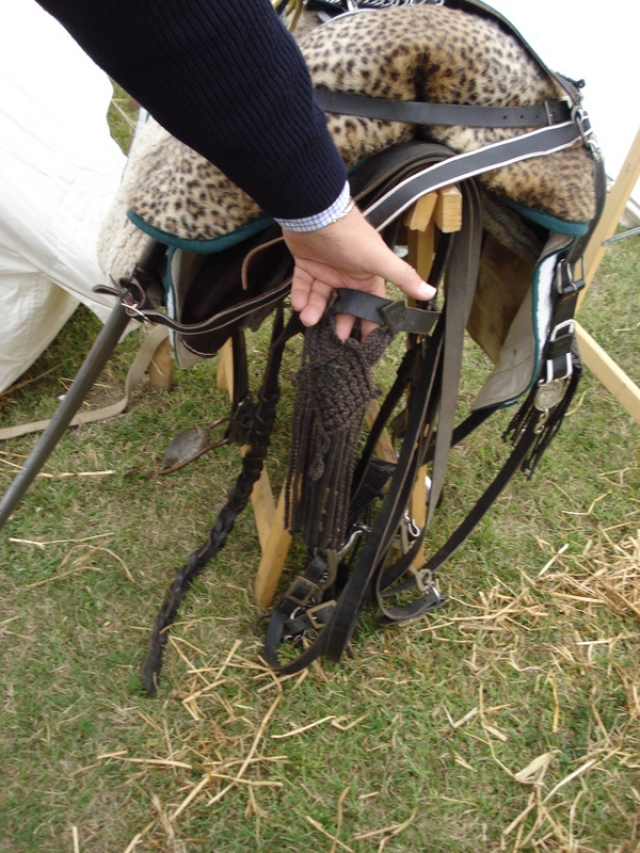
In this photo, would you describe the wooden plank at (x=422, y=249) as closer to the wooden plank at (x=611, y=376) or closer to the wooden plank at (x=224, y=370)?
the wooden plank at (x=224, y=370)

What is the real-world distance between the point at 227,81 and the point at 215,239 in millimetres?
279

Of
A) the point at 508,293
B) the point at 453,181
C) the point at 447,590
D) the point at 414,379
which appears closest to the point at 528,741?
the point at 447,590

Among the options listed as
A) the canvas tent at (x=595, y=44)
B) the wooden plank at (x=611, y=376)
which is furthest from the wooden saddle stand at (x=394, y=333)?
the canvas tent at (x=595, y=44)

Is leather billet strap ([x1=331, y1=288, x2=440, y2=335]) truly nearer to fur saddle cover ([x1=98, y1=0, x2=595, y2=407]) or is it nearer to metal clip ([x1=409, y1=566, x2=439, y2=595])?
fur saddle cover ([x1=98, y1=0, x2=595, y2=407])

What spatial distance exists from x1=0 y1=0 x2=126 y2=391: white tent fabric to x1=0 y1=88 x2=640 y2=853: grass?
1.20 feet

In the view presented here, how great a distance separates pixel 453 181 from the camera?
797 mm

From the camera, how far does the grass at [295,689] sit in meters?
1.18

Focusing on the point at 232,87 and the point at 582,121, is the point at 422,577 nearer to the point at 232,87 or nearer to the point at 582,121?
the point at 582,121

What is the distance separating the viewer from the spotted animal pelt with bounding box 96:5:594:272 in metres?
0.76

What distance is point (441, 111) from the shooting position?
0.80m

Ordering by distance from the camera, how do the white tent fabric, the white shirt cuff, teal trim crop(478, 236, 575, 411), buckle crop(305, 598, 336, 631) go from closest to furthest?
the white shirt cuff → teal trim crop(478, 236, 575, 411) → buckle crop(305, 598, 336, 631) → the white tent fabric

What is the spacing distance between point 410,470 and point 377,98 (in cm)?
59

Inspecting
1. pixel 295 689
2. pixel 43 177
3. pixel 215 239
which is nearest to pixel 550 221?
pixel 215 239

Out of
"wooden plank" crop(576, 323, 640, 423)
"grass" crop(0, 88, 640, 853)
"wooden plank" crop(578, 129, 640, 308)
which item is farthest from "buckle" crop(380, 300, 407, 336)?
"wooden plank" crop(576, 323, 640, 423)
